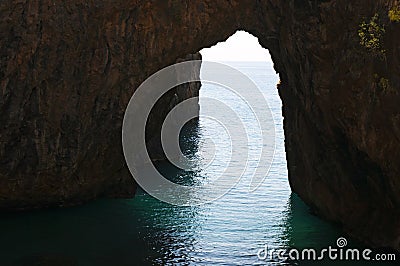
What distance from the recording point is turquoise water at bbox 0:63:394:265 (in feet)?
73.6

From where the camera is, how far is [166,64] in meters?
29.8

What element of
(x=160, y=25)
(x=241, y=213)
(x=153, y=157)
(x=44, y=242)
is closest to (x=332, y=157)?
(x=241, y=213)

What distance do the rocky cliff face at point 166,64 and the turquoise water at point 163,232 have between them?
1611mm

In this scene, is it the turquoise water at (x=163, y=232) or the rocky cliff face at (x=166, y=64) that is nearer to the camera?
the rocky cliff face at (x=166, y=64)

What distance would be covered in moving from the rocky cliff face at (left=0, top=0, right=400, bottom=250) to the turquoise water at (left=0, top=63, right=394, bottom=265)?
1611mm

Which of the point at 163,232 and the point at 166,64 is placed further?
the point at 166,64

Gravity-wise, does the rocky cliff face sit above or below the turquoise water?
above

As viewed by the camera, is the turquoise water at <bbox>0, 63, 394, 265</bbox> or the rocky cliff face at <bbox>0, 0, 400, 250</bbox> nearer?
the rocky cliff face at <bbox>0, 0, 400, 250</bbox>

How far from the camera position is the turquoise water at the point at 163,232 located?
22.4 metres

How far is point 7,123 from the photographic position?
26.5m

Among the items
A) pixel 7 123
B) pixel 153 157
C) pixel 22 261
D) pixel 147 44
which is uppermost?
pixel 147 44

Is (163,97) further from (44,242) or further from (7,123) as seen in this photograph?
(44,242)

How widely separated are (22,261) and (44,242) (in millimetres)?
2385

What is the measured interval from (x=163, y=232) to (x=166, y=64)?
9.39 metres
